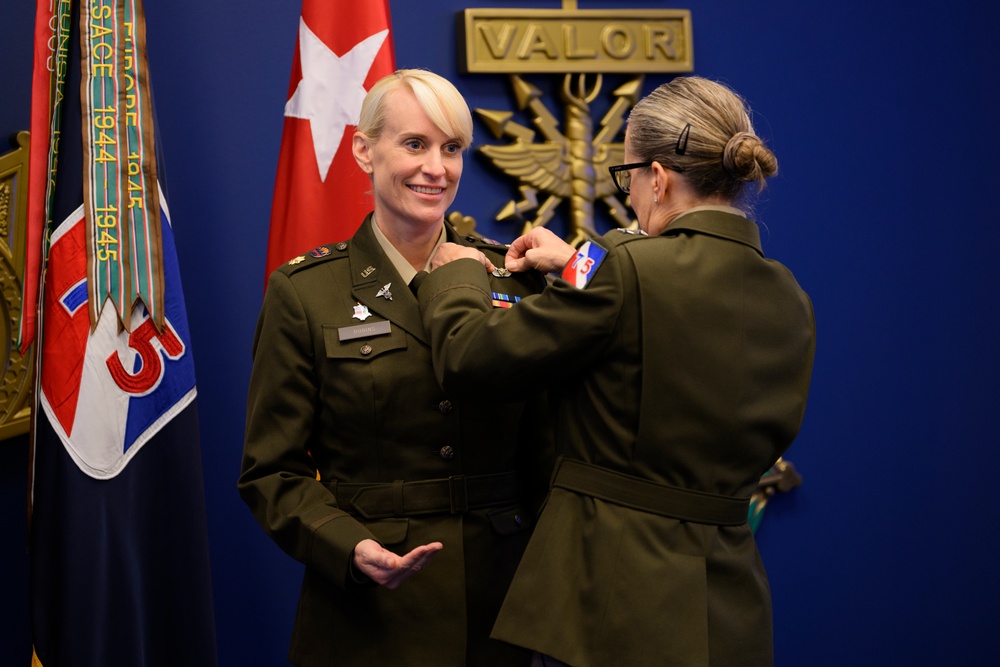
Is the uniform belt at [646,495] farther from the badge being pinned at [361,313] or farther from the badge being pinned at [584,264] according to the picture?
the badge being pinned at [361,313]

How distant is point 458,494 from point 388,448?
0.43 feet

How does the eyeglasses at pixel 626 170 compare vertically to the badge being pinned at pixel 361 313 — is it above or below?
above

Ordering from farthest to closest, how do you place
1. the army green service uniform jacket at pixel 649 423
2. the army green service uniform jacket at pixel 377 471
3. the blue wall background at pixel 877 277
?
the blue wall background at pixel 877 277 < the army green service uniform jacket at pixel 377 471 < the army green service uniform jacket at pixel 649 423

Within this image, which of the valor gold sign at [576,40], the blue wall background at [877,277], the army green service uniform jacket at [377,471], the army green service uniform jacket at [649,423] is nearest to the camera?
the army green service uniform jacket at [649,423]

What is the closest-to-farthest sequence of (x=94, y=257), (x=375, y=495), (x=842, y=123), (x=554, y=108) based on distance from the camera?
1. (x=375, y=495)
2. (x=94, y=257)
3. (x=554, y=108)
4. (x=842, y=123)

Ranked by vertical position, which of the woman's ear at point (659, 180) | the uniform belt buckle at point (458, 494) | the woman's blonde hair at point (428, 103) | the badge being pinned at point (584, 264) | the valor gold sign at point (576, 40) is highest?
the valor gold sign at point (576, 40)

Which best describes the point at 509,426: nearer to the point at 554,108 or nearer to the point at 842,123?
the point at 554,108

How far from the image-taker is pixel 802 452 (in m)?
3.34

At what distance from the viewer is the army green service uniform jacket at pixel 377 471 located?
166cm

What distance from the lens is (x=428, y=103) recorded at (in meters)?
1.70

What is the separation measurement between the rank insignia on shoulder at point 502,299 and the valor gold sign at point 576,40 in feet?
4.15

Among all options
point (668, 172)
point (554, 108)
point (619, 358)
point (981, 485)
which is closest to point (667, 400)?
point (619, 358)

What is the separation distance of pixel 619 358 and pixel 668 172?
0.28m

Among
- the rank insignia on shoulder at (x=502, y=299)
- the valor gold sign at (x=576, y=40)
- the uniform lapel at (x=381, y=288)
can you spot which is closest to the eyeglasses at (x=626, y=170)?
the rank insignia on shoulder at (x=502, y=299)
